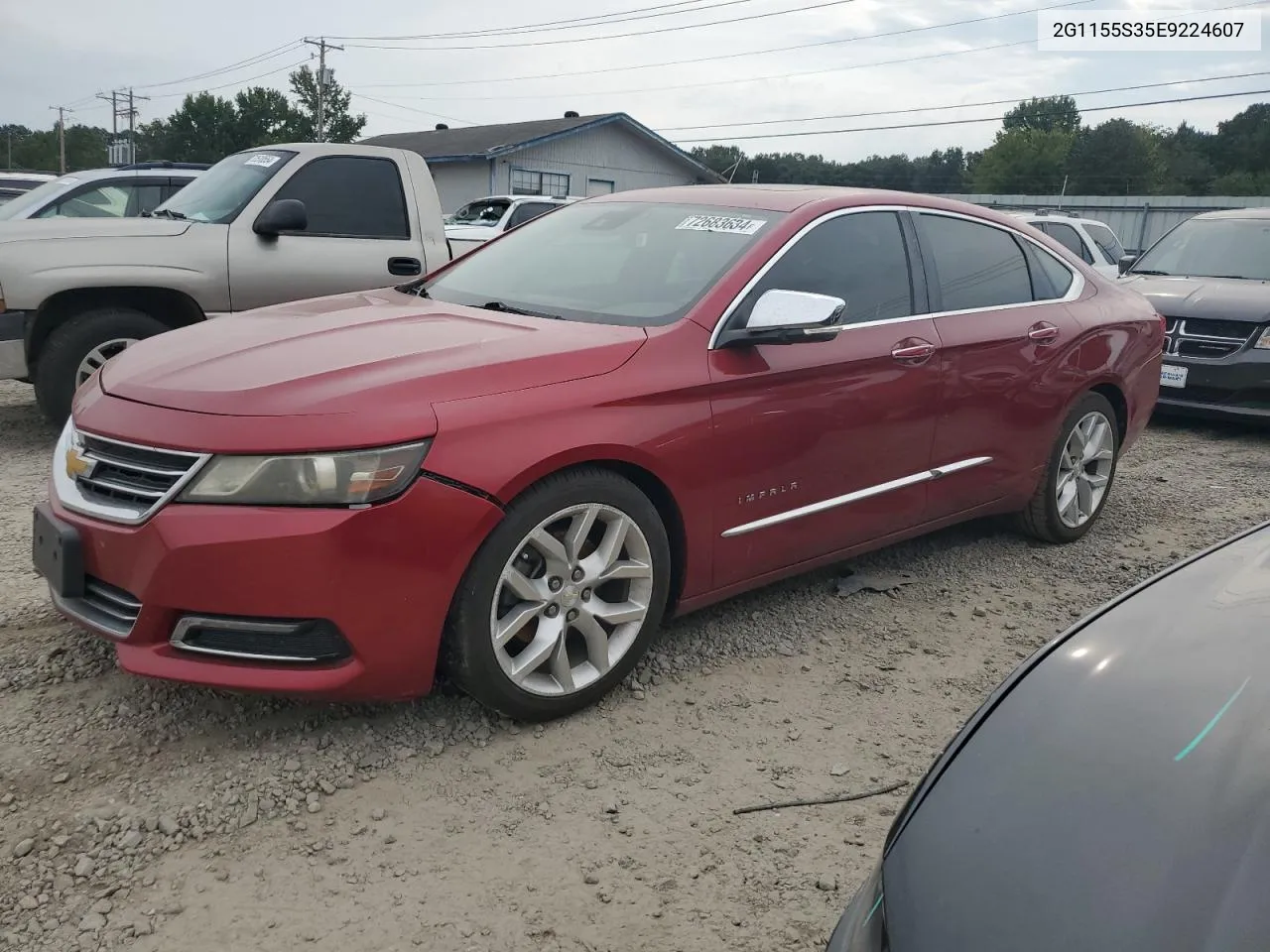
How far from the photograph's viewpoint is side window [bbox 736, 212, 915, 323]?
3709 mm

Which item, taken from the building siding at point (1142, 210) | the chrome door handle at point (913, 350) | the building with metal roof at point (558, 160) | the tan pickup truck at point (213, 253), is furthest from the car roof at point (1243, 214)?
the building with metal roof at point (558, 160)

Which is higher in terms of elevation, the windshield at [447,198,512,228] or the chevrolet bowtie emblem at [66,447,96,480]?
the windshield at [447,198,512,228]

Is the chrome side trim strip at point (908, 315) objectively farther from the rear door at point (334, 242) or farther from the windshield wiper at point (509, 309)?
the rear door at point (334, 242)

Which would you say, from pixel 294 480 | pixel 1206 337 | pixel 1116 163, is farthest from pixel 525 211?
pixel 1116 163

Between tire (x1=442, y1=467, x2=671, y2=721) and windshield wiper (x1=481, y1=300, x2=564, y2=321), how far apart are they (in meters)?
0.73

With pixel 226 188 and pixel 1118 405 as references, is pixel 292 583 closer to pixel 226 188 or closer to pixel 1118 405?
pixel 1118 405

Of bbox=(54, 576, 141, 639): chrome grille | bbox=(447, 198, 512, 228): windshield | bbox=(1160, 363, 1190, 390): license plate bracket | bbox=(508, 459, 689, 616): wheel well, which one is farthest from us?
bbox=(447, 198, 512, 228): windshield

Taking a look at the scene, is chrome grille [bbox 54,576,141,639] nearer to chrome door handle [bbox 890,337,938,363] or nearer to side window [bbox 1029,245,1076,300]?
chrome door handle [bbox 890,337,938,363]

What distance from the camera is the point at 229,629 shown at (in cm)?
269

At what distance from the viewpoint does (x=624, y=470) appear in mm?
3172

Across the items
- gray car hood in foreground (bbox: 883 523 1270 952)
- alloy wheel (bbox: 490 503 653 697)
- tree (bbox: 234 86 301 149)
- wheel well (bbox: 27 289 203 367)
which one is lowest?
alloy wheel (bbox: 490 503 653 697)

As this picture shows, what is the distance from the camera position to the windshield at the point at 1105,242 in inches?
523

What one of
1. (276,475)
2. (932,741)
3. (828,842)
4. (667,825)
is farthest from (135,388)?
(932,741)

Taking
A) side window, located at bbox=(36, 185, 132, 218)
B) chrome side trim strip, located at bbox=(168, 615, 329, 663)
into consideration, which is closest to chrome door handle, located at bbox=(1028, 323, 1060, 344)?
chrome side trim strip, located at bbox=(168, 615, 329, 663)
